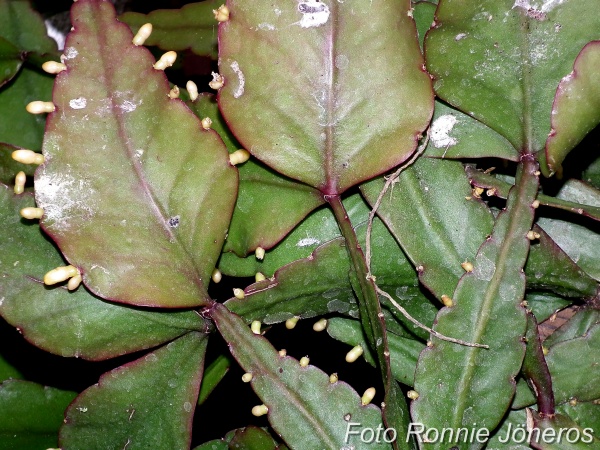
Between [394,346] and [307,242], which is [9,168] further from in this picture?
[394,346]

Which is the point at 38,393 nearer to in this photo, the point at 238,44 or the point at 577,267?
the point at 238,44

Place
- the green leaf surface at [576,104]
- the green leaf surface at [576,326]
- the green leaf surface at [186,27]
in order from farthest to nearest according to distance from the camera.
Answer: the green leaf surface at [186,27] < the green leaf surface at [576,326] < the green leaf surface at [576,104]

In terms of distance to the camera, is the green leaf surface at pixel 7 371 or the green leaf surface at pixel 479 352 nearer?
the green leaf surface at pixel 479 352

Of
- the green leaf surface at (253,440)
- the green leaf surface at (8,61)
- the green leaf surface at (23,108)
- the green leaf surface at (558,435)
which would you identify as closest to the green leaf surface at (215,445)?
the green leaf surface at (253,440)

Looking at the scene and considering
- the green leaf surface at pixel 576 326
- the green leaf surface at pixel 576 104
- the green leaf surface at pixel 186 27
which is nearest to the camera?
the green leaf surface at pixel 576 104

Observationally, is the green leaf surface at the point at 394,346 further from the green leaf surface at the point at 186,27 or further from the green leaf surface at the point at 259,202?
the green leaf surface at the point at 186,27

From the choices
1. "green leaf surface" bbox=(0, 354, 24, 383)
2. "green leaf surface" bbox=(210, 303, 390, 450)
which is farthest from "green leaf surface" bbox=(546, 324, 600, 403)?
"green leaf surface" bbox=(0, 354, 24, 383)
